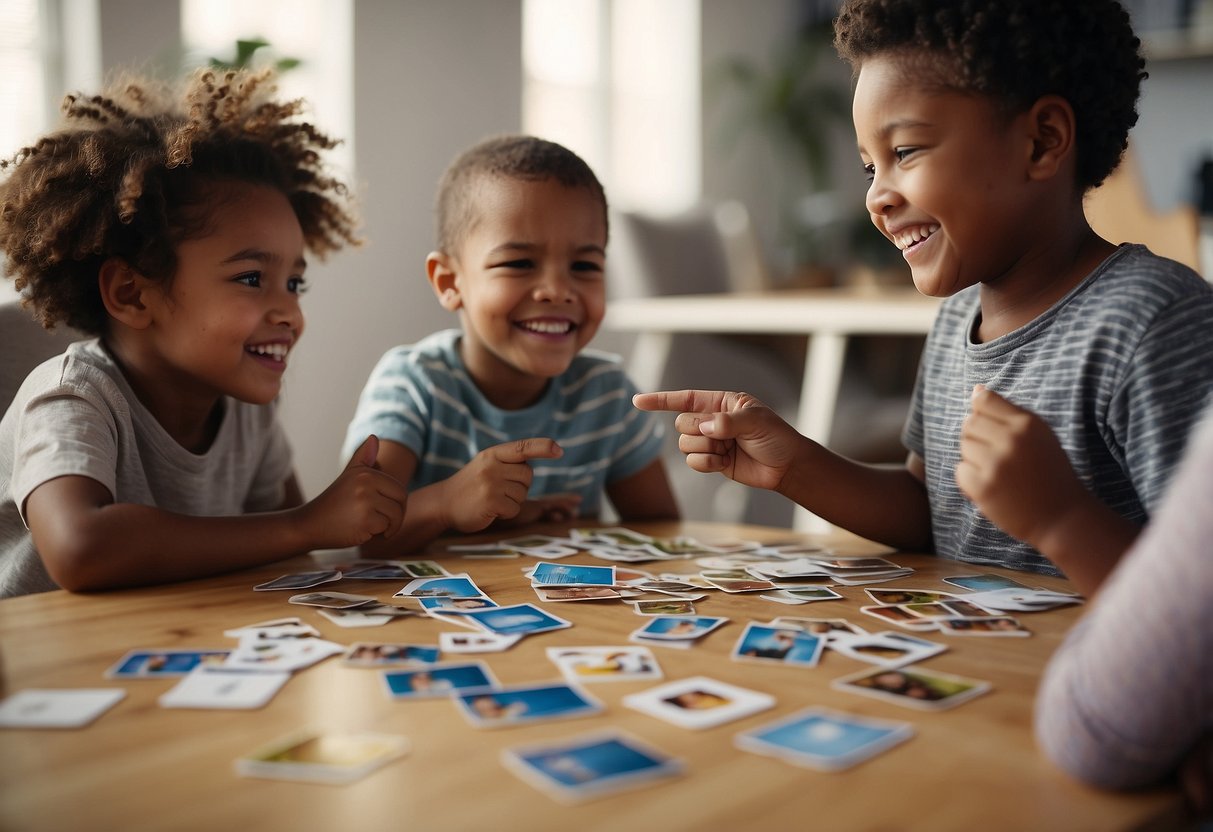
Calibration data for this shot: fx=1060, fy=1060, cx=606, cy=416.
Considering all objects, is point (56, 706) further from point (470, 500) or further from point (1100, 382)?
point (1100, 382)

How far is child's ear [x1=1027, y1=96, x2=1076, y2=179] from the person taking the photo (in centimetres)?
114

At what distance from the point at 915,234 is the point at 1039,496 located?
0.45 m

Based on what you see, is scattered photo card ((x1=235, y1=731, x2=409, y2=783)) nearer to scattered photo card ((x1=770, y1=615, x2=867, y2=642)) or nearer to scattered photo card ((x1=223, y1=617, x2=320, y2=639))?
scattered photo card ((x1=223, y1=617, x2=320, y2=639))

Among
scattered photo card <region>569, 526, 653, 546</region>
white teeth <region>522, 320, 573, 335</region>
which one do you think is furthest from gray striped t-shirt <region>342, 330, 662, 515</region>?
scattered photo card <region>569, 526, 653, 546</region>

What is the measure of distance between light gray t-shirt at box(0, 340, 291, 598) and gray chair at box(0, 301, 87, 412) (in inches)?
2.8

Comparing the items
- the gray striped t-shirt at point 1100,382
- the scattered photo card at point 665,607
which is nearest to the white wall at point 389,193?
the gray striped t-shirt at point 1100,382

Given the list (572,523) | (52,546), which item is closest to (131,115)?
(52,546)

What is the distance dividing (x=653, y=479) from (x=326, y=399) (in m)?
2.03

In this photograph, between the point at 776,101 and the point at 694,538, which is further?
the point at 776,101

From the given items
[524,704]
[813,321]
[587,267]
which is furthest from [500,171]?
[813,321]

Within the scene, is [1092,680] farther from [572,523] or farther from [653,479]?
[653,479]

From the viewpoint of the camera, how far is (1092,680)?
57cm

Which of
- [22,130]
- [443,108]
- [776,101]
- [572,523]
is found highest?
[776,101]

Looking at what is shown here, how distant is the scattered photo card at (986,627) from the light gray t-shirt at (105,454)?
78 centimetres
